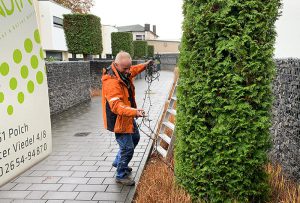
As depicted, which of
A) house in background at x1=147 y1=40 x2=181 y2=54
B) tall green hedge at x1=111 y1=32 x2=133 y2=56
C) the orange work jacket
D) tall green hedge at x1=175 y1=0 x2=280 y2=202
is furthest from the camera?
house in background at x1=147 y1=40 x2=181 y2=54

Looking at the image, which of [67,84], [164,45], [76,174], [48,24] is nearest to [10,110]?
[76,174]

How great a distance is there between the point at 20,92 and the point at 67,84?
1050cm

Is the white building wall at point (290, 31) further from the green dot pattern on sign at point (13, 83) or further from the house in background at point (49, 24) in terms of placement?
the house in background at point (49, 24)

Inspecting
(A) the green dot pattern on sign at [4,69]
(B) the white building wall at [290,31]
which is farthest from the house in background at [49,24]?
(A) the green dot pattern on sign at [4,69]

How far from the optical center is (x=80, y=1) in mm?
40719

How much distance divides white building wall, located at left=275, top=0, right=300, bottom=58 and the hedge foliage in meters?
11.1

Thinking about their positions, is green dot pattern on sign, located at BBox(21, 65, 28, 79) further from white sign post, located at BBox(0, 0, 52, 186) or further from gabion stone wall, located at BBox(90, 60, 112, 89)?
gabion stone wall, located at BBox(90, 60, 112, 89)

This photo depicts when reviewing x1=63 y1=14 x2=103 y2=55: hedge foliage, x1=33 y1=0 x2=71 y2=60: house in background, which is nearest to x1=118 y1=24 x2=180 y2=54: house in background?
x1=33 y1=0 x2=71 y2=60: house in background

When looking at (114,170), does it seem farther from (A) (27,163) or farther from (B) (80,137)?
(A) (27,163)

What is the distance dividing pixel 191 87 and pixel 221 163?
921 mm

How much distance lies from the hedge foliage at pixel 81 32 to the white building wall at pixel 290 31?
11.1 m

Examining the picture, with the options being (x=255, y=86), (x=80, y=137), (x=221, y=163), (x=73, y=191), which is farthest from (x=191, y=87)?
(x=80, y=137)

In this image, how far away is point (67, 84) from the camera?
1162 centimetres

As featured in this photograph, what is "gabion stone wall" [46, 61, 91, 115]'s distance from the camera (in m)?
10.4
